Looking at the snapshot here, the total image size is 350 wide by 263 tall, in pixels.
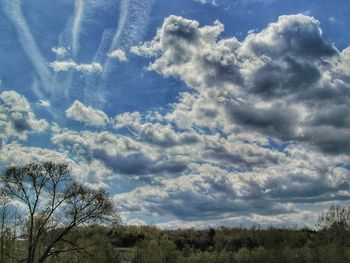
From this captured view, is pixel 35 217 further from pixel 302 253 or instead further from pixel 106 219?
pixel 302 253

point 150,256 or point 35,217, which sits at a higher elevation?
point 35,217

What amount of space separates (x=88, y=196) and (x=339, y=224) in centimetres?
4551

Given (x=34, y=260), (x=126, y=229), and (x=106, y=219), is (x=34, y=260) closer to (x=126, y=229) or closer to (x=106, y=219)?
(x=106, y=219)

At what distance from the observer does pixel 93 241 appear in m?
65.3

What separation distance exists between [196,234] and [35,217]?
197ft

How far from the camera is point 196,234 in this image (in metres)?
115

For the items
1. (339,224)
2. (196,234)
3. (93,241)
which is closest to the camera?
(93,241)

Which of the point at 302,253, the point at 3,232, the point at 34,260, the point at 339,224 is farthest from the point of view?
the point at 339,224

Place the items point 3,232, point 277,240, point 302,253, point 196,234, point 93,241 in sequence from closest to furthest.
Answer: point 3,232 → point 93,241 → point 302,253 → point 277,240 → point 196,234

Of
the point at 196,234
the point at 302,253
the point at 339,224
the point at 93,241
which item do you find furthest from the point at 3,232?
the point at 196,234

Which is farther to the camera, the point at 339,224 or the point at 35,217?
the point at 339,224

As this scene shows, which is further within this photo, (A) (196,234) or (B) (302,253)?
(A) (196,234)

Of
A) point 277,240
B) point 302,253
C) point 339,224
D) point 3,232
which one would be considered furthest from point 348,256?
point 3,232

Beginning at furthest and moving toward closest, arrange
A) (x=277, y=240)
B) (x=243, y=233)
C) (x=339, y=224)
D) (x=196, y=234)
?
(x=196, y=234)
(x=243, y=233)
(x=339, y=224)
(x=277, y=240)
